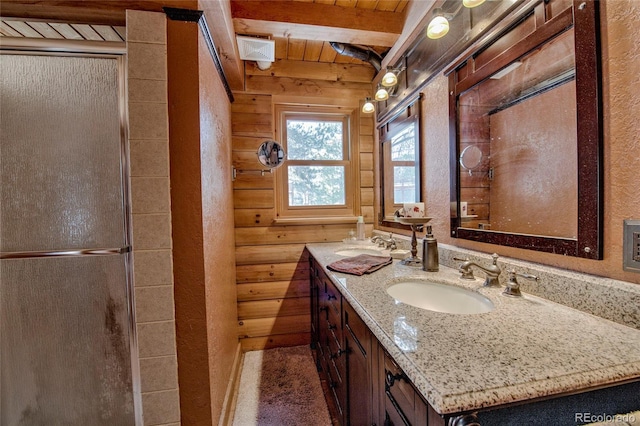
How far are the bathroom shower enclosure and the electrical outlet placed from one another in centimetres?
161

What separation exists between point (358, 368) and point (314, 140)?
185 cm

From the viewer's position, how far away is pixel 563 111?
80 cm

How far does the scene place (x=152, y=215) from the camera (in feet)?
3.23

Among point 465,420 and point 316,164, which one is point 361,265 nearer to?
point 465,420

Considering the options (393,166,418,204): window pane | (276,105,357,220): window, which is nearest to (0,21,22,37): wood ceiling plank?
(276,105,357,220): window

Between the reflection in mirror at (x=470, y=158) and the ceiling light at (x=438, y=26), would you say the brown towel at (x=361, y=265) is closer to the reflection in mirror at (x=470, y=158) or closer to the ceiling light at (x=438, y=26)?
the reflection in mirror at (x=470, y=158)

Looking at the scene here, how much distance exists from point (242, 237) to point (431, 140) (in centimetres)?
158

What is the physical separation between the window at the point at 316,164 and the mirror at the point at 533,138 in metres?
1.14

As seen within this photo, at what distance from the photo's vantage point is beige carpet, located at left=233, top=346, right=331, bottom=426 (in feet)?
4.63

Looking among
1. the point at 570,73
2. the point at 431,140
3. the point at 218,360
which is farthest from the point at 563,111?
the point at 218,360

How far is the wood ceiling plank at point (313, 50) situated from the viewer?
1.94 metres

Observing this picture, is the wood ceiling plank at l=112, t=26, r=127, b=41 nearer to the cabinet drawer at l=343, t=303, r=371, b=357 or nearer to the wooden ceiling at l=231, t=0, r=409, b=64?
the wooden ceiling at l=231, t=0, r=409, b=64

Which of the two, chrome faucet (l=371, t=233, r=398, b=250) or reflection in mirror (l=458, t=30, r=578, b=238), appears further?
chrome faucet (l=371, t=233, r=398, b=250)

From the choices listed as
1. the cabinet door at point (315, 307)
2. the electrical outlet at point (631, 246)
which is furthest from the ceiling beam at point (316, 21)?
the electrical outlet at point (631, 246)
